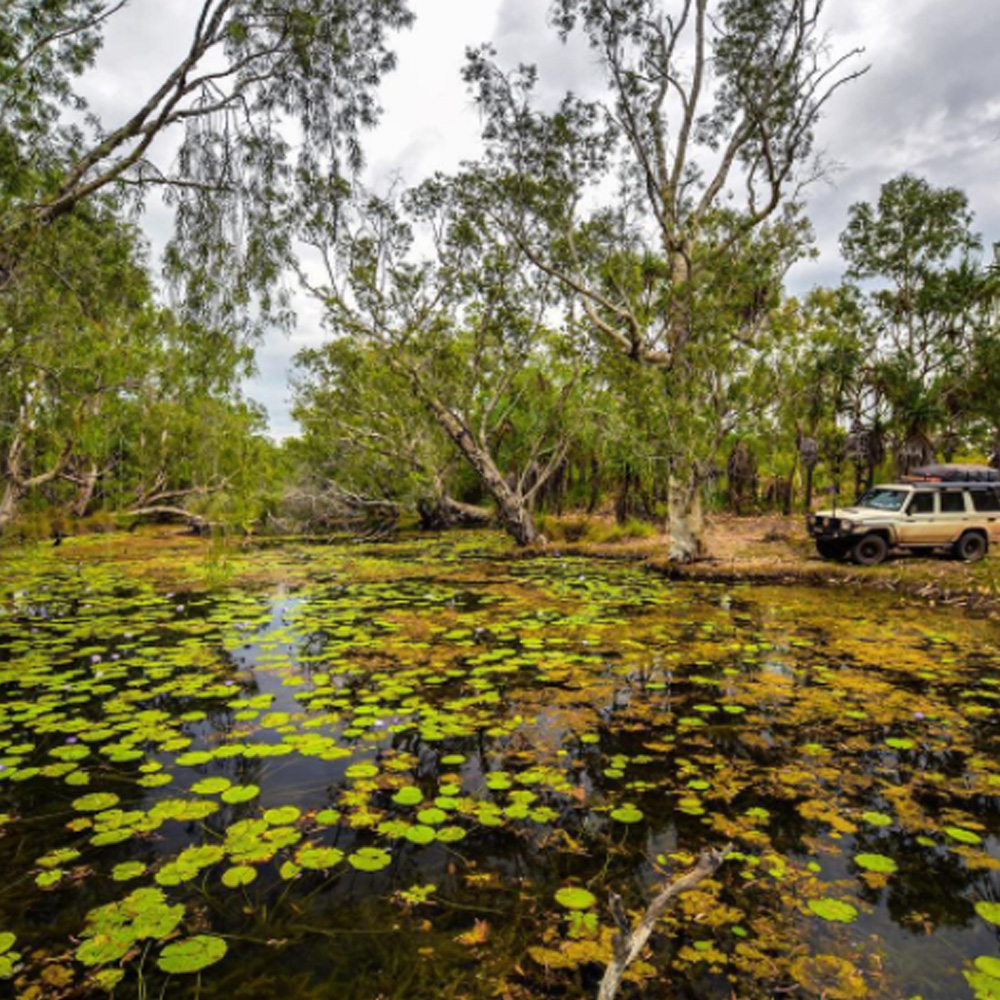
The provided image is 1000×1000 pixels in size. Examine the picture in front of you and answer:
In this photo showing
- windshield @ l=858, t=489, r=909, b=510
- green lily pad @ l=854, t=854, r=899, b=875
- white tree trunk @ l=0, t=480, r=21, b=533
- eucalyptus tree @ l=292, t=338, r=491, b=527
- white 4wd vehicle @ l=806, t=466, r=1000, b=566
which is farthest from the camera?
eucalyptus tree @ l=292, t=338, r=491, b=527

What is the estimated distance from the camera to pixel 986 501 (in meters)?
12.1

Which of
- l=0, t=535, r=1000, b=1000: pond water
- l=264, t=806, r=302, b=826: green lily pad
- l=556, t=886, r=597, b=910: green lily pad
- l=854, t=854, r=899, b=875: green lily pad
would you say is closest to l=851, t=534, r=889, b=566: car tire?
l=0, t=535, r=1000, b=1000: pond water

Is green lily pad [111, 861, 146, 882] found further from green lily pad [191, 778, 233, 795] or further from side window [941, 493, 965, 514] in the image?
side window [941, 493, 965, 514]

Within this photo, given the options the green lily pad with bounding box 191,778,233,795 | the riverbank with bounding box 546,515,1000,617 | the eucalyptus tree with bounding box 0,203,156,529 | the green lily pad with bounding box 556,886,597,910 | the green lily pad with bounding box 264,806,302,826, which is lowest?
the green lily pad with bounding box 191,778,233,795

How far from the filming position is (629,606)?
9.03 meters

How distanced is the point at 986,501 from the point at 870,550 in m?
2.78

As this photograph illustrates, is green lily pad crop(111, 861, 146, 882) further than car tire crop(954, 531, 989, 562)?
No

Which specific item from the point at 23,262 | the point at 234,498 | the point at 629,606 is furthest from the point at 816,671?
the point at 23,262

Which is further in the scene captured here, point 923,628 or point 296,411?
point 296,411

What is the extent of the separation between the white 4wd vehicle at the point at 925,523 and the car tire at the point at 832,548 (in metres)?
0.02

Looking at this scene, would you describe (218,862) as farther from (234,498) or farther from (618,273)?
(618,273)

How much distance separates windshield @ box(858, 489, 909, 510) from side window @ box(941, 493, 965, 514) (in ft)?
2.57

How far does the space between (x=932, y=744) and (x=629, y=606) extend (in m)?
5.04

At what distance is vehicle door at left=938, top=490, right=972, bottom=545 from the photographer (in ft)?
38.9
